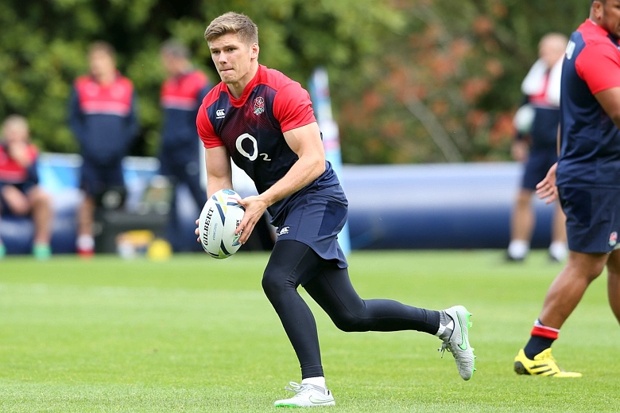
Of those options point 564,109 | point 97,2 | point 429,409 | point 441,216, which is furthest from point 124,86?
point 429,409

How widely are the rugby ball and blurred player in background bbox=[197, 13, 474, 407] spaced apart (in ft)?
0.16

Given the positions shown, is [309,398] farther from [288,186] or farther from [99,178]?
[99,178]

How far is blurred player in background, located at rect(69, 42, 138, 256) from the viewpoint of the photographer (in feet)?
60.1

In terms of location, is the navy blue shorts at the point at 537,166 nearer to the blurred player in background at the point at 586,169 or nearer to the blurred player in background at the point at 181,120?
the blurred player in background at the point at 181,120

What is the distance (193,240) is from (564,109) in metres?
14.2

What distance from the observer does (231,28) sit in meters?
6.53

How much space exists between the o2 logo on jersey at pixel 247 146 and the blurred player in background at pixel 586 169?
1916 mm

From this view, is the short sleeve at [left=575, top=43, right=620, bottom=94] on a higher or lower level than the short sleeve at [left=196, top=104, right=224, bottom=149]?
higher

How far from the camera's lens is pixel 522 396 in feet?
22.2

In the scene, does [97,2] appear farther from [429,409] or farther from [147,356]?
[429,409]

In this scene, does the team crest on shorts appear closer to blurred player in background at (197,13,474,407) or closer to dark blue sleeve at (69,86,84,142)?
blurred player in background at (197,13,474,407)

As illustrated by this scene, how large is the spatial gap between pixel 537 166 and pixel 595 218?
28.0 feet

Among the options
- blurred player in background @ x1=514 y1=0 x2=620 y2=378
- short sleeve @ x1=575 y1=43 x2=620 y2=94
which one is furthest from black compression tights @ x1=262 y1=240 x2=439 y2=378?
short sleeve @ x1=575 y1=43 x2=620 y2=94

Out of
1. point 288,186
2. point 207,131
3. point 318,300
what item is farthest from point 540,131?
point 288,186
